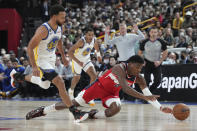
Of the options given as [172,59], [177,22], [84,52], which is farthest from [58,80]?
[177,22]

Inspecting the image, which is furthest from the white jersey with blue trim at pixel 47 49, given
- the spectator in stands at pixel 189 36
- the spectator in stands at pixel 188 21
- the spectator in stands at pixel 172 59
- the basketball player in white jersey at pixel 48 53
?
the spectator in stands at pixel 188 21

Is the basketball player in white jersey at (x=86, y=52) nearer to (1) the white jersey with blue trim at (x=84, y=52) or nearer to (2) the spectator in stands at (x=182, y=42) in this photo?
(1) the white jersey with blue trim at (x=84, y=52)

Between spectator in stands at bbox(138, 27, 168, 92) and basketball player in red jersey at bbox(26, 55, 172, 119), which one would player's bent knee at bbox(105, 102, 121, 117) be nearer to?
basketball player in red jersey at bbox(26, 55, 172, 119)

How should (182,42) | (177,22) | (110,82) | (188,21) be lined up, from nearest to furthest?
(110,82)
(182,42)
(188,21)
(177,22)

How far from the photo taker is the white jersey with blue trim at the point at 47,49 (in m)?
7.20

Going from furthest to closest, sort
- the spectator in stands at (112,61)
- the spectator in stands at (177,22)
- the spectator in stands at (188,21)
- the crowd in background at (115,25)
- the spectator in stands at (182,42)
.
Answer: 1. the spectator in stands at (177,22)
2. the spectator in stands at (188,21)
3. the crowd in background at (115,25)
4. the spectator in stands at (182,42)
5. the spectator in stands at (112,61)

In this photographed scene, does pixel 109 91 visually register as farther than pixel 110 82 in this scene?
Yes

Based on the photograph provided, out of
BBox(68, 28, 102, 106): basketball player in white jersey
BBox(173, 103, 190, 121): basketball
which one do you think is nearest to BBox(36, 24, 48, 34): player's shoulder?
BBox(173, 103, 190, 121): basketball

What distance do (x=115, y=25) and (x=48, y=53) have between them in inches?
545

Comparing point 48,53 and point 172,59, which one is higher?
point 48,53

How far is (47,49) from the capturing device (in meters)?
7.35

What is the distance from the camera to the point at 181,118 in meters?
7.00

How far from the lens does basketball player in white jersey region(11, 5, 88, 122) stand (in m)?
6.86

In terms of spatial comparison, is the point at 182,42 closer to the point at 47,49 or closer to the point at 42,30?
the point at 47,49
